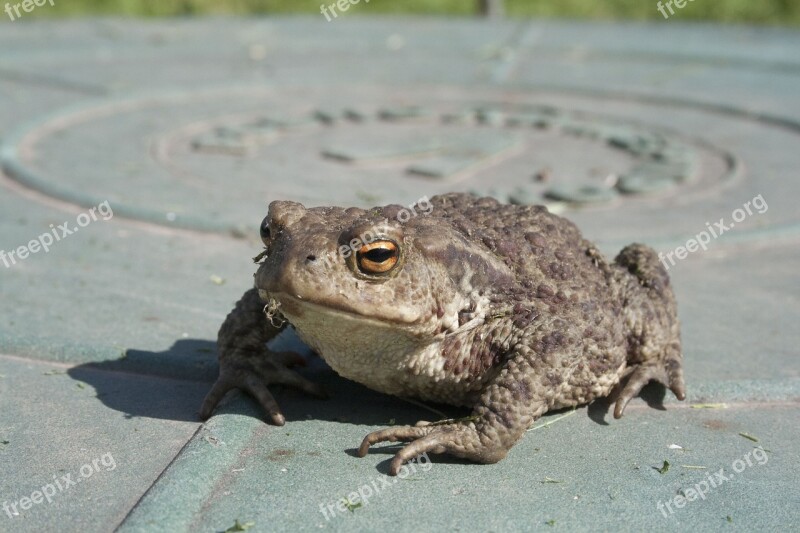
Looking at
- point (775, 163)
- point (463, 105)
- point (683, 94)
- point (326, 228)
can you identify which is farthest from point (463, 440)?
point (683, 94)

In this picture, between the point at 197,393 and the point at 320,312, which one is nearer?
the point at 320,312

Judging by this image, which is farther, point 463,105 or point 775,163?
point 463,105

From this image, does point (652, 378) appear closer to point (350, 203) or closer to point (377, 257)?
point (377, 257)

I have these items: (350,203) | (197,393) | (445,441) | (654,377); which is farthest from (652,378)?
(350,203)

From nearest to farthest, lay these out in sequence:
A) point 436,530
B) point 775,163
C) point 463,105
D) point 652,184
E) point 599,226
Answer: point 436,530 → point 599,226 → point 652,184 → point 775,163 → point 463,105

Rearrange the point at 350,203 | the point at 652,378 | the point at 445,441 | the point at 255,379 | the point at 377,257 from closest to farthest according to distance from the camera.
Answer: the point at 377,257
the point at 445,441
the point at 255,379
the point at 652,378
the point at 350,203

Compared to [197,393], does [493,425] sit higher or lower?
higher

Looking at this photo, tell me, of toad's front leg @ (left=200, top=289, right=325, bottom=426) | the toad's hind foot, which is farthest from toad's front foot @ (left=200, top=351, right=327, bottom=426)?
the toad's hind foot

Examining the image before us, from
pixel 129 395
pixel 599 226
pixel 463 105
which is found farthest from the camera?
pixel 463 105

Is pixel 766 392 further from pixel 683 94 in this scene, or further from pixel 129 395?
pixel 683 94
